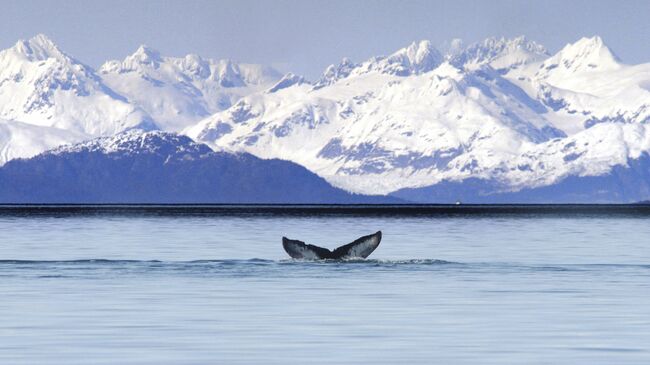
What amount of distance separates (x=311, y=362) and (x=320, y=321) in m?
11.7

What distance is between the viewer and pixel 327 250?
93.2m

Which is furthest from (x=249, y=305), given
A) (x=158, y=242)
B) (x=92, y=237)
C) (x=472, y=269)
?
(x=92, y=237)

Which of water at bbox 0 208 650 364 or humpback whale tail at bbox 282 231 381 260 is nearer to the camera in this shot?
water at bbox 0 208 650 364

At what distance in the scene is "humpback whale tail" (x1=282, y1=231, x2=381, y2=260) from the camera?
92.5 m

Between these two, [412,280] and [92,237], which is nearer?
[412,280]

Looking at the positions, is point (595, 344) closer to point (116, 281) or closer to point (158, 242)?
point (116, 281)

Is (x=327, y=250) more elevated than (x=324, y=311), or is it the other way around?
(x=327, y=250)

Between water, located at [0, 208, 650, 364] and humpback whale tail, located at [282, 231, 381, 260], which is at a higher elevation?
humpback whale tail, located at [282, 231, 381, 260]

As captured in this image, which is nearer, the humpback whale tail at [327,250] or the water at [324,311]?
the water at [324,311]

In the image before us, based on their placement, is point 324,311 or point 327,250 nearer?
point 324,311

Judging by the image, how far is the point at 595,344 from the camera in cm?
4722

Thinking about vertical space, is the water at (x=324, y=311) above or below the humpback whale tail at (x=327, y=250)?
below

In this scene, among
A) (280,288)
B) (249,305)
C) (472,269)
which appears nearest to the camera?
(249,305)

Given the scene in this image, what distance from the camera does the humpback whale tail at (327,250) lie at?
92500 mm
